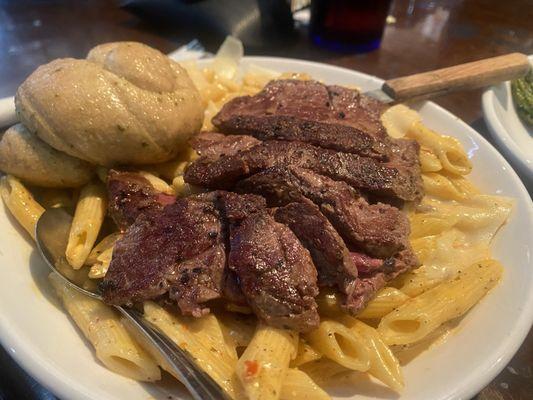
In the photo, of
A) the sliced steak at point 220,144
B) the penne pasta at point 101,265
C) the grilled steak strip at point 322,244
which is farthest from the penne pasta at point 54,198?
the grilled steak strip at point 322,244

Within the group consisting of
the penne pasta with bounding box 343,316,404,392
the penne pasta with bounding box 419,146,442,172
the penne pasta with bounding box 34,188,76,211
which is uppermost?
the penne pasta with bounding box 419,146,442,172

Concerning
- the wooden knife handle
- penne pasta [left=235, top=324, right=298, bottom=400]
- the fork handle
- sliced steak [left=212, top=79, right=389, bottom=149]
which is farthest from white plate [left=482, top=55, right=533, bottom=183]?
the fork handle

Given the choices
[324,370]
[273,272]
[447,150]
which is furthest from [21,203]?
[447,150]

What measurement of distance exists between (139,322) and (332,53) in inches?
110

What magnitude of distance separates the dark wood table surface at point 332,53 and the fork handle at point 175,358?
2223mm

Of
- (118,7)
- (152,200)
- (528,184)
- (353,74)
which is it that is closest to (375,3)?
(353,74)

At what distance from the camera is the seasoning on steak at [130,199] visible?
5.21ft

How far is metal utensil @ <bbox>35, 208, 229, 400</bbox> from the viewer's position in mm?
1186

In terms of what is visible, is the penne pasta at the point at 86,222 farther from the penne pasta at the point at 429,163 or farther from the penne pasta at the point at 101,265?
the penne pasta at the point at 429,163

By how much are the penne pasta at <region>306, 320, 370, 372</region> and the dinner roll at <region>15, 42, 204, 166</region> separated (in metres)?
0.84

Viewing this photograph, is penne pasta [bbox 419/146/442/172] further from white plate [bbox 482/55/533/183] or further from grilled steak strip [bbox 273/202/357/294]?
grilled steak strip [bbox 273/202/357/294]

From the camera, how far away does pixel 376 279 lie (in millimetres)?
1507

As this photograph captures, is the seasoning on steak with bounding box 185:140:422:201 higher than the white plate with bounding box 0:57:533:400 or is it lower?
higher

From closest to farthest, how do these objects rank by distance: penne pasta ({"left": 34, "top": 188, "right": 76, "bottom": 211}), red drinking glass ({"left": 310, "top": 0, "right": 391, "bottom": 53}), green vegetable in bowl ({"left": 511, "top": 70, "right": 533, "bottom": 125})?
penne pasta ({"left": 34, "top": 188, "right": 76, "bottom": 211})
green vegetable in bowl ({"left": 511, "top": 70, "right": 533, "bottom": 125})
red drinking glass ({"left": 310, "top": 0, "right": 391, "bottom": 53})
